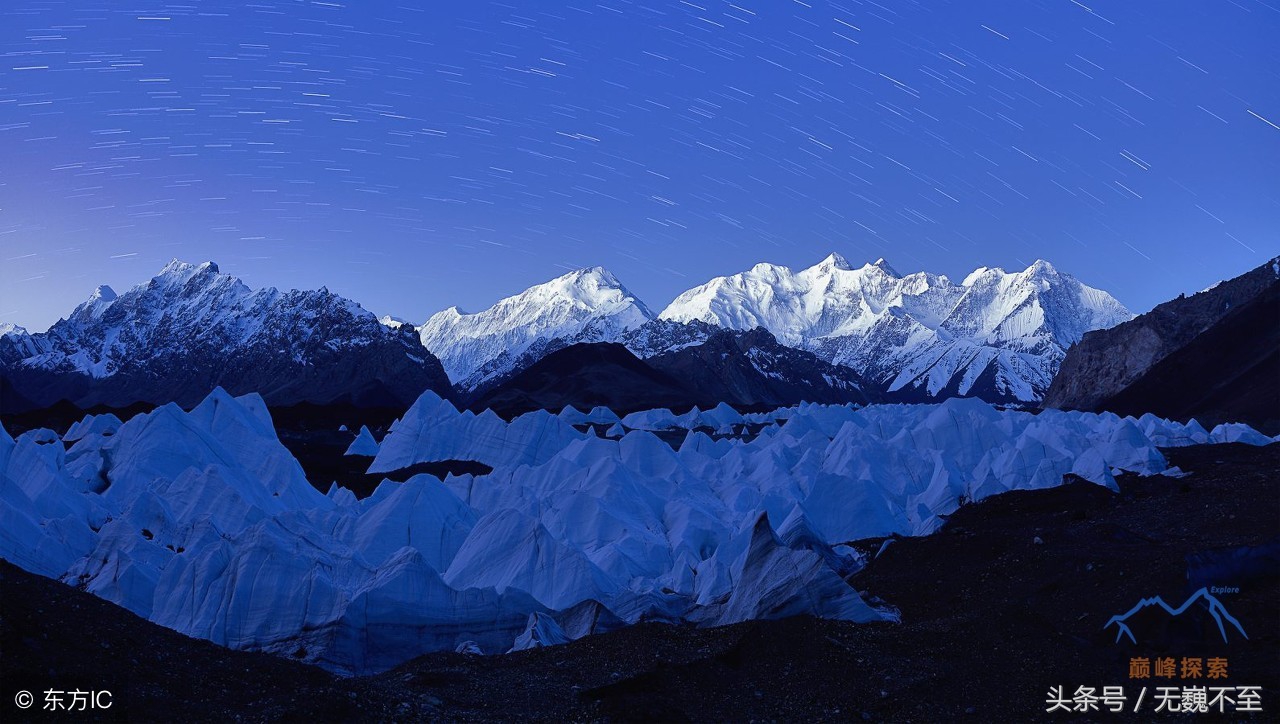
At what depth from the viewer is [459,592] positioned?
1970 centimetres

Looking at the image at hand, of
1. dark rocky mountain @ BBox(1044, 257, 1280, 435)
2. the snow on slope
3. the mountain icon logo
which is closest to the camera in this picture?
the mountain icon logo

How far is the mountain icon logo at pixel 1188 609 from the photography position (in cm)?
1510

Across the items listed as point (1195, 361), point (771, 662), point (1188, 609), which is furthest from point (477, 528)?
point (1195, 361)

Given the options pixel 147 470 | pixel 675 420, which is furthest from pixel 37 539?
pixel 675 420

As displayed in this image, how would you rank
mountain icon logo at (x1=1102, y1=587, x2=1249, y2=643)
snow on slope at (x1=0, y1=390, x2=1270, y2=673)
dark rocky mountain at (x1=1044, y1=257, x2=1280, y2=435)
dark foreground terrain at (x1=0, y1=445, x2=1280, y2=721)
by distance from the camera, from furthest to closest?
dark rocky mountain at (x1=1044, y1=257, x2=1280, y2=435) < snow on slope at (x1=0, y1=390, x2=1270, y2=673) < mountain icon logo at (x1=1102, y1=587, x2=1249, y2=643) < dark foreground terrain at (x1=0, y1=445, x2=1280, y2=721)

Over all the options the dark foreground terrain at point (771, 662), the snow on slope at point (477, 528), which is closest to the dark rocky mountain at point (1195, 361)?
the snow on slope at point (477, 528)

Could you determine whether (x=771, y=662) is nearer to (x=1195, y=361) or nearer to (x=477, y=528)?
(x=477, y=528)

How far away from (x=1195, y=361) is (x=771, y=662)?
383 feet

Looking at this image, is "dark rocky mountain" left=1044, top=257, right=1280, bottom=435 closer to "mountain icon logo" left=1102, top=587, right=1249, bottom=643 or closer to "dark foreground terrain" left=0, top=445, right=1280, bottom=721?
"dark foreground terrain" left=0, top=445, right=1280, bottom=721

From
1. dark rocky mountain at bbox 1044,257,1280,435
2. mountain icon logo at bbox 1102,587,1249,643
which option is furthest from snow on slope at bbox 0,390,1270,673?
dark rocky mountain at bbox 1044,257,1280,435

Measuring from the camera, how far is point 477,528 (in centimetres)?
2641

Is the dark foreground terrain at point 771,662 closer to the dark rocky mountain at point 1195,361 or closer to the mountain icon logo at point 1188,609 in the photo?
the mountain icon logo at point 1188,609

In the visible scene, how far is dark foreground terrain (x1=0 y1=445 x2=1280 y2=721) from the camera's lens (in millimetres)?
11086

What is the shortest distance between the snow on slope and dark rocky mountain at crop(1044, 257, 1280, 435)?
4583 centimetres
